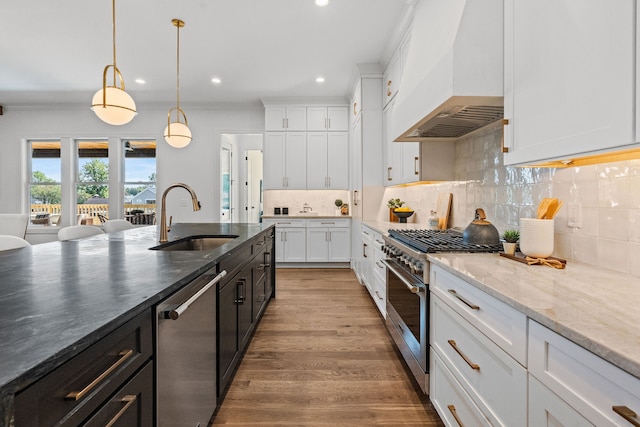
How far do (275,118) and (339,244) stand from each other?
97.5 inches

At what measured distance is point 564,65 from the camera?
1.20 metres

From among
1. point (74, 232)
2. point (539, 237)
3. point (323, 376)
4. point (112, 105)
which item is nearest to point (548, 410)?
point (539, 237)

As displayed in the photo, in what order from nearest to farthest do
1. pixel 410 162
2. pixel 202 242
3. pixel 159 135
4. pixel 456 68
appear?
pixel 456 68
pixel 202 242
pixel 410 162
pixel 159 135

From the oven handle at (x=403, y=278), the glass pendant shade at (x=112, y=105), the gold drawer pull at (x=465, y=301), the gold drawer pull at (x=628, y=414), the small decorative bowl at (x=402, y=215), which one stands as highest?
the glass pendant shade at (x=112, y=105)

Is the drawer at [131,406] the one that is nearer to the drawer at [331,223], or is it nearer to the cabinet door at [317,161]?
the drawer at [331,223]

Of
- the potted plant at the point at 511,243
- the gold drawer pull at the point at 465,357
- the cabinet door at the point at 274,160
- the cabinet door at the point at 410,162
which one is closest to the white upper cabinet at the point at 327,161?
the cabinet door at the point at 274,160

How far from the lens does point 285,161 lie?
597 centimetres

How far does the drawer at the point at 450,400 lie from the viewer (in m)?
1.34

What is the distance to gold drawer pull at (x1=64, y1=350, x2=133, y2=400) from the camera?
709mm

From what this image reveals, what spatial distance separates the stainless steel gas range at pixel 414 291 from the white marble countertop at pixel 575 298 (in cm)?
23

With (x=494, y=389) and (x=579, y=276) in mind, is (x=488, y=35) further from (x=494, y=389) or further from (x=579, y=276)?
(x=494, y=389)

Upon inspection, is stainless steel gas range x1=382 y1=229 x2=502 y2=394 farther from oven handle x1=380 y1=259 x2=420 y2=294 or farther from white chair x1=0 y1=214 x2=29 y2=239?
white chair x1=0 y1=214 x2=29 y2=239

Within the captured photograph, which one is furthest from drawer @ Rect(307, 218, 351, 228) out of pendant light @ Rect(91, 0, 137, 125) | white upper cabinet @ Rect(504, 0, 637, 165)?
white upper cabinet @ Rect(504, 0, 637, 165)

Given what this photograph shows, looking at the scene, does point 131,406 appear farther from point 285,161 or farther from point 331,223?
point 285,161
